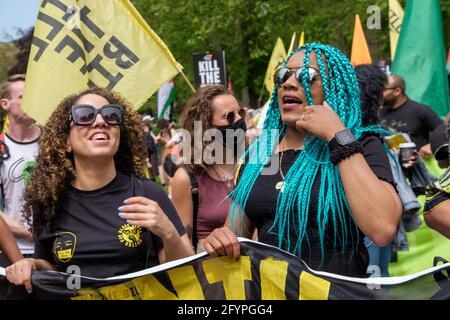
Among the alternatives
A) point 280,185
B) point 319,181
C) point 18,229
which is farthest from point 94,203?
point 18,229

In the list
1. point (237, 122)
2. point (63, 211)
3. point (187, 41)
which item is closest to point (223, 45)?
point (187, 41)

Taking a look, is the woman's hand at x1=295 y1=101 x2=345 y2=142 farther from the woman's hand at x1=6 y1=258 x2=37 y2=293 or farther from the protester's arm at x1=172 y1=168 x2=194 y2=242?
the protester's arm at x1=172 y1=168 x2=194 y2=242

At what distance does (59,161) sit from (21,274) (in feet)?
2.02

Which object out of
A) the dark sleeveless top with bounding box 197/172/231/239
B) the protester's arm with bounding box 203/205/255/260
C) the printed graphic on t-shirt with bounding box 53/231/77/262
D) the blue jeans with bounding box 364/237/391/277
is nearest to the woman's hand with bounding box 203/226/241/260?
the protester's arm with bounding box 203/205/255/260

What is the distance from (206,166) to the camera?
14.3ft

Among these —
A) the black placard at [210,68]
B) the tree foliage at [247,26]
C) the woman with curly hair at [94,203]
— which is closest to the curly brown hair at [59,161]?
the woman with curly hair at [94,203]

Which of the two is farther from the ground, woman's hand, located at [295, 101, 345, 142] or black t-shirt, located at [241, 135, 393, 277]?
woman's hand, located at [295, 101, 345, 142]

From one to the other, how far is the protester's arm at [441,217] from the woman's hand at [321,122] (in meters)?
0.47

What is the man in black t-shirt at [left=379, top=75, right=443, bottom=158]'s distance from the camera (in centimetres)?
791

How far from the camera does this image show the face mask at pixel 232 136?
4500 mm

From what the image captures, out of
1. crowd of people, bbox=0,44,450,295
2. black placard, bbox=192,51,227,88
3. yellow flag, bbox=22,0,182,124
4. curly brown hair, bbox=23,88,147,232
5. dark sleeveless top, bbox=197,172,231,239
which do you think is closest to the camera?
crowd of people, bbox=0,44,450,295

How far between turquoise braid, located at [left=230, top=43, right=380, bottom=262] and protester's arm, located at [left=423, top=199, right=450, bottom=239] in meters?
0.30

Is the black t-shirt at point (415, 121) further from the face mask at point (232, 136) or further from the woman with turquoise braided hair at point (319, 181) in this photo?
the woman with turquoise braided hair at point (319, 181)

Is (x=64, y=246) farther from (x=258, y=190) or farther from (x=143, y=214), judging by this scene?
(x=258, y=190)
